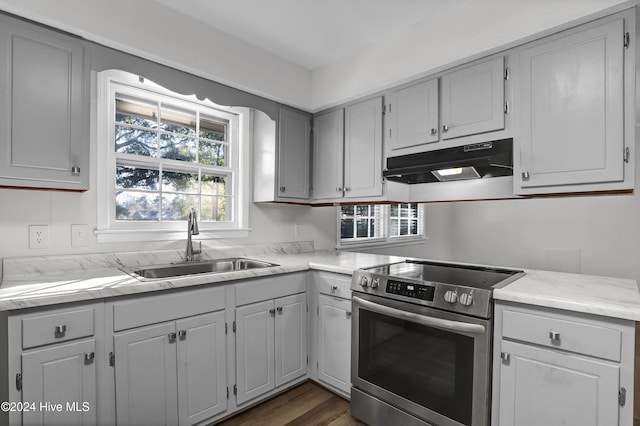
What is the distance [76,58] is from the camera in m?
1.81

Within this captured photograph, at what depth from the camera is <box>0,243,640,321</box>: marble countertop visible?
1354 mm

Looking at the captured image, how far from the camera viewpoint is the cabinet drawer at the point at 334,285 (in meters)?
2.21

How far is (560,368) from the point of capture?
4.59ft

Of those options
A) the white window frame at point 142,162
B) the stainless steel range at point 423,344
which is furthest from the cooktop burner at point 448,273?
the white window frame at point 142,162

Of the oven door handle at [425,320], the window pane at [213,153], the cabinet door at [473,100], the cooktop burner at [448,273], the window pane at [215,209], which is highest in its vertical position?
the cabinet door at [473,100]

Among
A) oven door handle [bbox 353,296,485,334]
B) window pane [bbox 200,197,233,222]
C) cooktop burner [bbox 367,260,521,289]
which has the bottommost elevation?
oven door handle [bbox 353,296,485,334]

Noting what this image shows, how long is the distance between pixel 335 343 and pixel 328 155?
1.54 meters

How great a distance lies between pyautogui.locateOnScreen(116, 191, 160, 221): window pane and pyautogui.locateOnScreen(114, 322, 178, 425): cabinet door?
95cm

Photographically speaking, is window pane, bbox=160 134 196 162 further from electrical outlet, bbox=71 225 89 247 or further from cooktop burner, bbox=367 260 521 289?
cooktop burner, bbox=367 260 521 289

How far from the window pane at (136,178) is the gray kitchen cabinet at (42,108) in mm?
450

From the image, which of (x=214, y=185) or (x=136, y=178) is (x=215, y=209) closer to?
(x=214, y=185)

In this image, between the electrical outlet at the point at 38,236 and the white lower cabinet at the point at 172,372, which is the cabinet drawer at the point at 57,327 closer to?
the white lower cabinet at the point at 172,372

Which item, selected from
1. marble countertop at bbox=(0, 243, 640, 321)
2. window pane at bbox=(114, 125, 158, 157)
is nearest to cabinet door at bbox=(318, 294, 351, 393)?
marble countertop at bbox=(0, 243, 640, 321)

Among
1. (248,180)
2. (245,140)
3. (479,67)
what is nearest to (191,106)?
(245,140)
